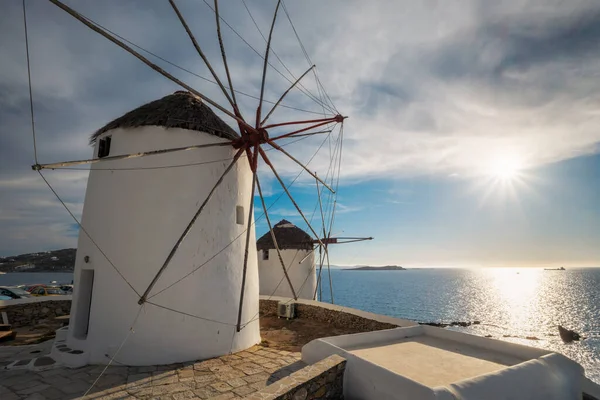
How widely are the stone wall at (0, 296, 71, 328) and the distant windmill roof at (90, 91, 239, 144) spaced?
24.0 ft

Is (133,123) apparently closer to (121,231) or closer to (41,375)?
(121,231)

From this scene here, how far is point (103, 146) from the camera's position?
8.73 m

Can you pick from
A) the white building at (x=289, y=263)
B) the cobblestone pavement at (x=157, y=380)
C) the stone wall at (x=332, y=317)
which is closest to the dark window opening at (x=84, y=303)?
the cobblestone pavement at (x=157, y=380)

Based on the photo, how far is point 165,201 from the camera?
299 inches

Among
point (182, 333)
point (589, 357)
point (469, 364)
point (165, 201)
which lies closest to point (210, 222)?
point (165, 201)

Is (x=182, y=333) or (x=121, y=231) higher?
(x=121, y=231)

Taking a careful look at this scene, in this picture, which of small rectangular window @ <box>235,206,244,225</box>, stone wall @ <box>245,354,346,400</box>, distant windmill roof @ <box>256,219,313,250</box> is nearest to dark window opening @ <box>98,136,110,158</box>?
small rectangular window @ <box>235,206,244,225</box>

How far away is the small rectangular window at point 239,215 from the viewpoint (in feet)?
29.0

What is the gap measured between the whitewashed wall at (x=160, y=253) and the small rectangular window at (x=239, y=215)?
0.63 feet

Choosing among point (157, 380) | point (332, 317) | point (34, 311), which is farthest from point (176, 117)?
point (34, 311)

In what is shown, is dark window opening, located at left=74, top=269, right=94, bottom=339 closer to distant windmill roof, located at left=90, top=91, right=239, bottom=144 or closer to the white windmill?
the white windmill

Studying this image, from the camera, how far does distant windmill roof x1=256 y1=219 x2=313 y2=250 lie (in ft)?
74.3

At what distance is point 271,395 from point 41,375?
5.14 meters

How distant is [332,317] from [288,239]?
11.4 metres
